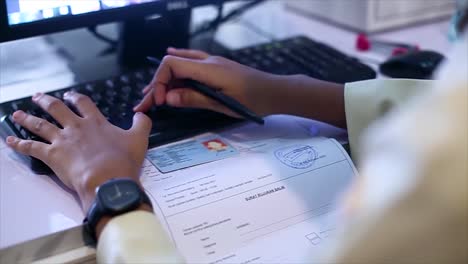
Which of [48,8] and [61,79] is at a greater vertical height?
[48,8]

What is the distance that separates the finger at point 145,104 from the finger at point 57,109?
0.25 ft

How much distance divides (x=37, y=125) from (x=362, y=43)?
21.4 inches

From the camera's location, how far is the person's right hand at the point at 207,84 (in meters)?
0.67

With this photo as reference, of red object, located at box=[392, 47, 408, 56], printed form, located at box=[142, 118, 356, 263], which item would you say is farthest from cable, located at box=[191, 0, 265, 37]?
printed form, located at box=[142, 118, 356, 263]

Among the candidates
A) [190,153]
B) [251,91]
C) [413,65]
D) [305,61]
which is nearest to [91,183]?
[190,153]

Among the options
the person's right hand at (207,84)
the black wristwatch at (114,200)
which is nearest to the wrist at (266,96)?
the person's right hand at (207,84)

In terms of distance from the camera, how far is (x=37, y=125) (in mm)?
596

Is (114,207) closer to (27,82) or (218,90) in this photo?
(218,90)

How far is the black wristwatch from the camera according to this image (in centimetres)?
48

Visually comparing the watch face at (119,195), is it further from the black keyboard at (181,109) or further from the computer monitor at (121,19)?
the computer monitor at (121,19)

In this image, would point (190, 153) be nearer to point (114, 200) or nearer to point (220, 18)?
point (114, 200)

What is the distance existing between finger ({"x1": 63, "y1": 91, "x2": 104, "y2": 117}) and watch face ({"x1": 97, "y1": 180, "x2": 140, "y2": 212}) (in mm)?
141

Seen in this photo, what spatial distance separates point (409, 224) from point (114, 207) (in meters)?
0.24

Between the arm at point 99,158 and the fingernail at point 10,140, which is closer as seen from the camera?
the arm at point 99,158
